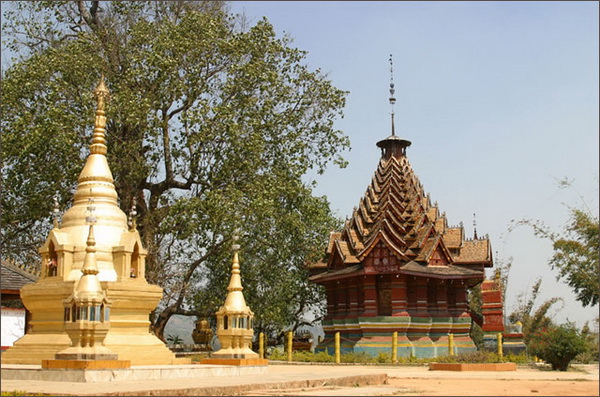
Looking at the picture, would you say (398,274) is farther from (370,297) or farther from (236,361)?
(236,361)

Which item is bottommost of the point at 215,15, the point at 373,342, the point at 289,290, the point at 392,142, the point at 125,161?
the point at 373,342

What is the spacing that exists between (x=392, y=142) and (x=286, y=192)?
13596 millimetres

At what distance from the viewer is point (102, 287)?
807 inches

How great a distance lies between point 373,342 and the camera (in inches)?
1410

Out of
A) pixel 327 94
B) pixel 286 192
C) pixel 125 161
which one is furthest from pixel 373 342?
pixel 125 161

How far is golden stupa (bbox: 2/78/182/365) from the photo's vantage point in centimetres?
2097

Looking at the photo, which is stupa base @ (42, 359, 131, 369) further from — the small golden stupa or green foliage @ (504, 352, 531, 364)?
green foliage @ (504, 352, 531, 364)

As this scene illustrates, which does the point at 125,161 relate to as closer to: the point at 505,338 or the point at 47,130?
the point at 47,130

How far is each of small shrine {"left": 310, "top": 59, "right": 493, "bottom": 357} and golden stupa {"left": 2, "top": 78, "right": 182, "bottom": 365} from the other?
15763mm

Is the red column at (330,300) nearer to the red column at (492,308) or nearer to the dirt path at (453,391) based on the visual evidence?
the red column at (492,308)

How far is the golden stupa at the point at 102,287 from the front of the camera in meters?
21.0

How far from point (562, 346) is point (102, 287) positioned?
49.8 ft

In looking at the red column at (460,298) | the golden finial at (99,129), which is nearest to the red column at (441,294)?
the red column at (460,298)

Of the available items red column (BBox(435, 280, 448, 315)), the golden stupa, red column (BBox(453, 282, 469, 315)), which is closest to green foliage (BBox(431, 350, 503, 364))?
the golden stupa
